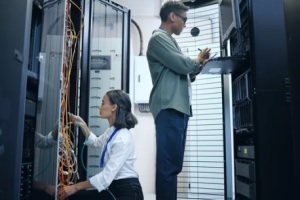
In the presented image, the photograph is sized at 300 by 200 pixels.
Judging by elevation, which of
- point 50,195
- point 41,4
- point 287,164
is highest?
point 41,4

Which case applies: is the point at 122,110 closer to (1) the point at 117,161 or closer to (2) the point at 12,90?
(1) the point at 117,161

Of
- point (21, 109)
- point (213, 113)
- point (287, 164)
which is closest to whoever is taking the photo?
point (21, 109)

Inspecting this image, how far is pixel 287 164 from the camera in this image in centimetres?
132

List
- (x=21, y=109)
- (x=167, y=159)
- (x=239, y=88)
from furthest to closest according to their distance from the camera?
1. (x=239, y=88)
2. (x=167, y=159)
3. (x=21, y=109)

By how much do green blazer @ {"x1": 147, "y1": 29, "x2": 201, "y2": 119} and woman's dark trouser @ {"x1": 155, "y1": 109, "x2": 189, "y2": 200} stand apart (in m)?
0.06

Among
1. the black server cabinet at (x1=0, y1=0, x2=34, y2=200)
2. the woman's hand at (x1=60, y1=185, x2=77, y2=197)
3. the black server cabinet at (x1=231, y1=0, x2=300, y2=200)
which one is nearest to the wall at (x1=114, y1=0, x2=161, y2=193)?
the woman's hand at (x1=60, y1=185, x2=77, y2=197)

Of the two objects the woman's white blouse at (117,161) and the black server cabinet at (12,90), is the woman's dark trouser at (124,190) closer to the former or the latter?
the woman's white blouse at (117,161)

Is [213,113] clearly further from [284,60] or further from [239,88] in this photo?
[284,60]

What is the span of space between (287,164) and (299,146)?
0.69 metres

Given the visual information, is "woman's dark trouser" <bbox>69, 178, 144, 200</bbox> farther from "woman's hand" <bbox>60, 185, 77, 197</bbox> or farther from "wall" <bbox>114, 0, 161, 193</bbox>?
"wall" <bbox>114, 0, 161, 193</bbox>

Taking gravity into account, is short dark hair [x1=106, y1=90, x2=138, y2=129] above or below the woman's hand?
above

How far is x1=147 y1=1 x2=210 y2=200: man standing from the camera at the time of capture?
1546mm

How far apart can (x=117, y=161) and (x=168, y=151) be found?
0.28m

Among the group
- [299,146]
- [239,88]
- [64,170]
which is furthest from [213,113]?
[299,146]
